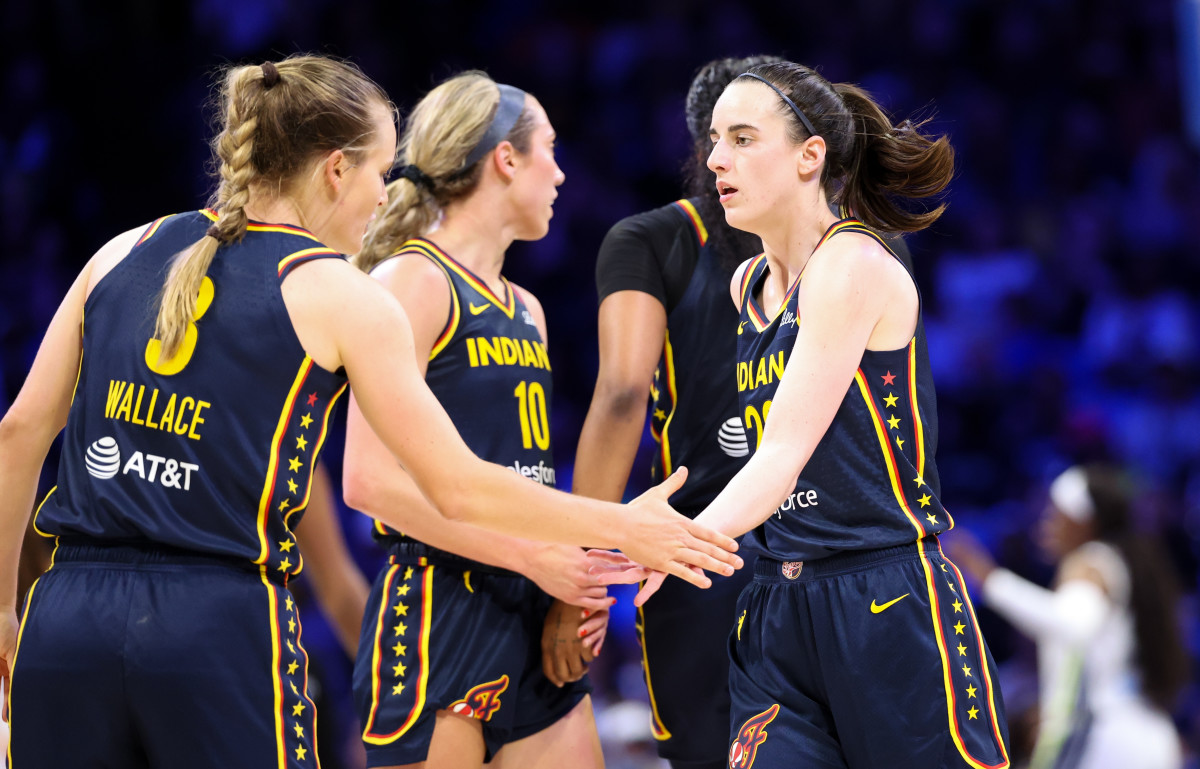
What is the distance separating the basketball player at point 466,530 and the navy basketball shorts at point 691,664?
0.75 feet

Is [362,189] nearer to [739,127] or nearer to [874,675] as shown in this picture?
[739,127]

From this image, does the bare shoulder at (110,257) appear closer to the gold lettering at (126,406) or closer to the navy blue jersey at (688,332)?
the gold lettering at (126,406)

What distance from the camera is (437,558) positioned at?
3.38 meters

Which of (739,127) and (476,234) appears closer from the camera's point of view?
(739,127)

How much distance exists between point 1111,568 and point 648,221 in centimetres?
317

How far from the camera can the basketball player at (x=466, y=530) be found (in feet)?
10.7

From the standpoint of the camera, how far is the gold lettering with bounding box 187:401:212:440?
8.10 ft

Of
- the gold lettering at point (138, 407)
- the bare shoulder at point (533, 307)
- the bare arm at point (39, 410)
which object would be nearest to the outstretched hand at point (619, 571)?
the bare shoulder at point (533, 307)

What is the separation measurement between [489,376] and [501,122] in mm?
797

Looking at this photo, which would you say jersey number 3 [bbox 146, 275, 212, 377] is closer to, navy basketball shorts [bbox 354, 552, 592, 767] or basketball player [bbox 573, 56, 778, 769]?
navy basketball shorts [bbox 354, 552, 592, 767]

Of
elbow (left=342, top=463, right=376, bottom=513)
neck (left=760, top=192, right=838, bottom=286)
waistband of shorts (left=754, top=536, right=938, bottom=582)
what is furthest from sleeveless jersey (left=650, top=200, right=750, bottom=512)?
elbow (left=342, top=463, right=376, bottom=513)

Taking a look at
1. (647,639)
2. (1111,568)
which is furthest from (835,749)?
(1111,568)

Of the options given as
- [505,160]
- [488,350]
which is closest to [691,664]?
[488,350]

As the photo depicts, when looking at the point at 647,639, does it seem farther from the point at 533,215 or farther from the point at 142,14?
the point at 142,14
